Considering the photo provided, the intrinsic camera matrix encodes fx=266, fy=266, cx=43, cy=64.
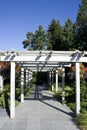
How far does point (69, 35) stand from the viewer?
42.8 m

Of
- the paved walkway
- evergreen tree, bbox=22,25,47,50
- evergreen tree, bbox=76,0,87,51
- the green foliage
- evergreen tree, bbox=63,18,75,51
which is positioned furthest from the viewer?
evergreen tree, bbox=22,25,47,50

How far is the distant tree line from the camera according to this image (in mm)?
33688

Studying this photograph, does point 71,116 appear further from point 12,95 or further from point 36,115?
point 12,95

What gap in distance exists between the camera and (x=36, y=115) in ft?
41.1

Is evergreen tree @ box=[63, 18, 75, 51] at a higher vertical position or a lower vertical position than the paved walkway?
higher

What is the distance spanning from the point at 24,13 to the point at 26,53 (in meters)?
7.18

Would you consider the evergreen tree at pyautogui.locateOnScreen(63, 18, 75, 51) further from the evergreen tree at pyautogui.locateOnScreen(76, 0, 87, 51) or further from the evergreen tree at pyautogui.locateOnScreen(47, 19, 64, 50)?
the evergreen tree at pyautogui.locateOnScreen(76, 0, 87, 51)

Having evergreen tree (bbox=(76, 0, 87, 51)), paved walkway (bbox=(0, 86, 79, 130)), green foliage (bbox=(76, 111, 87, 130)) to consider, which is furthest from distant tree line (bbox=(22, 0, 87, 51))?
green foliage (bbox=(76, 111, 87, 130))

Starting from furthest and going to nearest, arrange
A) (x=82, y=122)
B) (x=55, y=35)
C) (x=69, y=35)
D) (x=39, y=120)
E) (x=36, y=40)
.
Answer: (x=36, y=40) < (x=55, y=35) < (x=69, y=35) < (x=39, y=120) < (x=82, y=122)

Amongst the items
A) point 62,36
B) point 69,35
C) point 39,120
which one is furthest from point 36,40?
point 39,120

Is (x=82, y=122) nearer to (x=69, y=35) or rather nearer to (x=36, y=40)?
(x=69, y=35)

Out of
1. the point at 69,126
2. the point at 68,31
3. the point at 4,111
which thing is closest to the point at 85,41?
the point at 68,31

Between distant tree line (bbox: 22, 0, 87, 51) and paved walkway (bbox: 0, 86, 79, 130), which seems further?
distant tree line (bbox: 22, 0, 87, 51)

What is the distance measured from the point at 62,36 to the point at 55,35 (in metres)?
4.68
